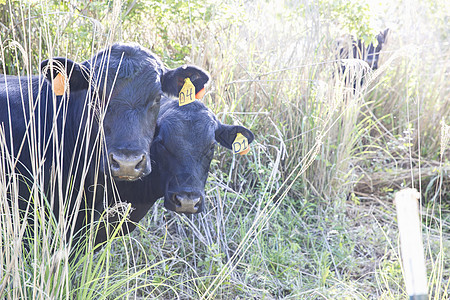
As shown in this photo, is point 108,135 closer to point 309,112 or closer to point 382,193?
point 309,112

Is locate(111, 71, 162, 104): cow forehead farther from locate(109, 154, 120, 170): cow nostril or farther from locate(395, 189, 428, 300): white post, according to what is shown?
locate(395, 189, 428, 300): white post

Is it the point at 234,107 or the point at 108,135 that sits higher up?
the point at 108,135

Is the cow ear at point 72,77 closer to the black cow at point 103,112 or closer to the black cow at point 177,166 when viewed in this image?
the black cow at point 103,112

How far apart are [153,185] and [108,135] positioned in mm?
737

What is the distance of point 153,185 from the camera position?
3.97m

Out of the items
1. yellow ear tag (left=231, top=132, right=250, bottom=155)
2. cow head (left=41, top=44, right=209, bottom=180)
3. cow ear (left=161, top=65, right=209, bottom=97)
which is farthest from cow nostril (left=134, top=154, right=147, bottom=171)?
yellow ear tag (left=231, top=132, right=250, bottom=155)

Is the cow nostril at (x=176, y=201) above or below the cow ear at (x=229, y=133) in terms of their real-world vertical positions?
below

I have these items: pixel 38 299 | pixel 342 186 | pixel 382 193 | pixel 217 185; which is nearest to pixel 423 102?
pixel 382 193

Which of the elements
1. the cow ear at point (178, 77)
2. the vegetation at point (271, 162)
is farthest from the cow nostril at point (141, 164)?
the vegetation at point (271, 162)

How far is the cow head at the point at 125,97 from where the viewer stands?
3.20 m

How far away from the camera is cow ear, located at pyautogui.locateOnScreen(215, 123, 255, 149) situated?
422 centimetres

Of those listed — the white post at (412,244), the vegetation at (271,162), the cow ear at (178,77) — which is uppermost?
the white post at (412,244)

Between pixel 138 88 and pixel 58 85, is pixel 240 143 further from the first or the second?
pixel 58 85

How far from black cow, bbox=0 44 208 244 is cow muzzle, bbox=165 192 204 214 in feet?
1.54
